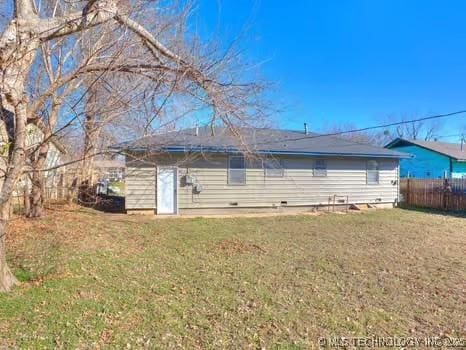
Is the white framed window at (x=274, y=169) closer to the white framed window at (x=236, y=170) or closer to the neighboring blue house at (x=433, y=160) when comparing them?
the white framed window at (x=236, y=170)

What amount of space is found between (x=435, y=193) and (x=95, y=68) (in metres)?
16.3

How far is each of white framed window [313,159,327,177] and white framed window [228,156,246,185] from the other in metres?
3.35

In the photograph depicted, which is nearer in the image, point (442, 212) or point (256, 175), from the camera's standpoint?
point (256, 175)

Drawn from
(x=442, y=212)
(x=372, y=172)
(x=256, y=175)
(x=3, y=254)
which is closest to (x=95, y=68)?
(x=3, y=254)

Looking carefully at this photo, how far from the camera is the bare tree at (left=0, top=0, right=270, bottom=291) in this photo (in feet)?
14.8

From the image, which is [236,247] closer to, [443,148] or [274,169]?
[274,169]

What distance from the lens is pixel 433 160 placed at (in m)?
24.6

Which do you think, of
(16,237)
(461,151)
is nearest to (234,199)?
(16,237)

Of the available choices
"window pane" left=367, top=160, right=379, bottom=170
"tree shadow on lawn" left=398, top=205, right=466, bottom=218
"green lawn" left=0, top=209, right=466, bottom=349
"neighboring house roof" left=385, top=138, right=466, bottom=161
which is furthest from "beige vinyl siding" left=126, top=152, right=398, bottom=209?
"neighboring house roof" left=385, top=138, right=466, bottom=161

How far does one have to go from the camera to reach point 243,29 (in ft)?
17.5

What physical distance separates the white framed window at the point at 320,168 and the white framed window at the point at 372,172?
2.44 m

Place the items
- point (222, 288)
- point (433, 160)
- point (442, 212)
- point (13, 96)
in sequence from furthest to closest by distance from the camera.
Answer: point (433, 160)
point (442, 212)
point (222, 288)
point (13, 96)

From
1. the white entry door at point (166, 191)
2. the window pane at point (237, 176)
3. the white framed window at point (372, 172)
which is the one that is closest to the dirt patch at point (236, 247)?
the white entry door at point (166, 191)

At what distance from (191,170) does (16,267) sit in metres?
8.36
